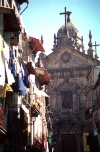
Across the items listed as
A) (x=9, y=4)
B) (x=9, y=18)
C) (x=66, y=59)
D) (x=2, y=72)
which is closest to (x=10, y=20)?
(x=9, y=18)

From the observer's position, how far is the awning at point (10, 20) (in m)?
16.0

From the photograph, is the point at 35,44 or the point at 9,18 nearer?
the point at 9,18

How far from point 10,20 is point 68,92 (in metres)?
32.3

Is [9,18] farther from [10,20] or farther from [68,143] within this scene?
[68,143]

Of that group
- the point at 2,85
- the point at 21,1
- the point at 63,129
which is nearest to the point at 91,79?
the point at 63,129

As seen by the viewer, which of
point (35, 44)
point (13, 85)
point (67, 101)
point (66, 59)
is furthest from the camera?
point (66, 59)

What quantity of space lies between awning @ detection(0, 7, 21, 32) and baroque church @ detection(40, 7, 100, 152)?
2857 centimetres

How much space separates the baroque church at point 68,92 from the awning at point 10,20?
2857cm

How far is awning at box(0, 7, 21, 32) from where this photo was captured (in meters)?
16.0

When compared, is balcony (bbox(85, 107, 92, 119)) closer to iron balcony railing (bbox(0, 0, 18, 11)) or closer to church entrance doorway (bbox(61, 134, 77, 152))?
church entrance doorway (bbox(61, 134, 77, 152))

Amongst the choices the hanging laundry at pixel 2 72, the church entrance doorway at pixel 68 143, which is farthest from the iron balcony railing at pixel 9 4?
the church entrance doorway at pixel 68 143

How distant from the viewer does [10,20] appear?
17109 millimetres

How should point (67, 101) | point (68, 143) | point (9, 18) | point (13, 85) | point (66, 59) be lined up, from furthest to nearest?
1. point (66, 59)
2. point (67, 101)
3. point (68, 143)
4. point (13, 85)
5. point (9, 18)

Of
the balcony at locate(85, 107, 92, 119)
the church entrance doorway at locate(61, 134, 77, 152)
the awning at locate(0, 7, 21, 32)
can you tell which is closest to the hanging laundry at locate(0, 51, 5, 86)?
the awning at locate(0, 7, 21, 32)
